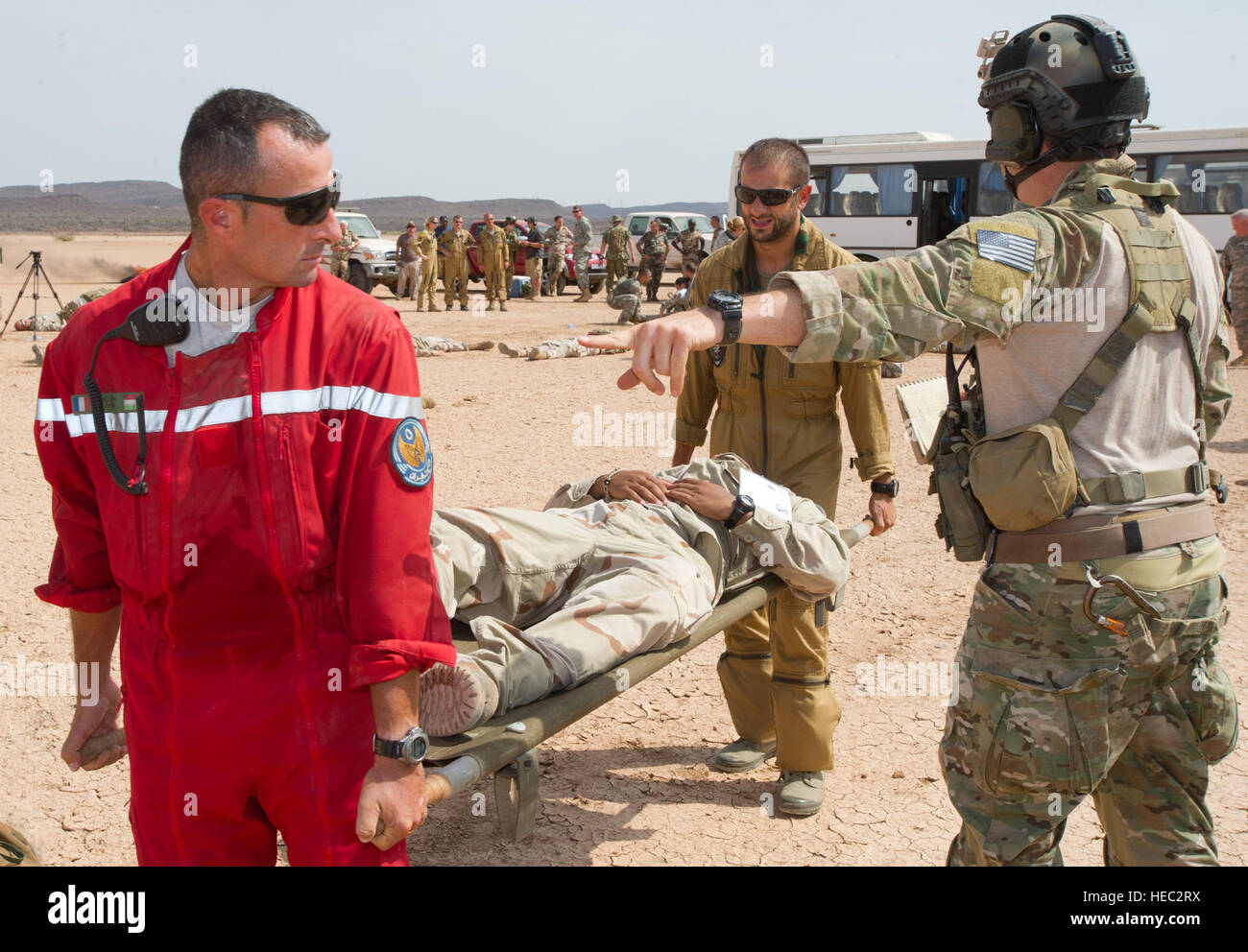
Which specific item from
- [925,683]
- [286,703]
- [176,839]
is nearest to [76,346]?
[286,703]

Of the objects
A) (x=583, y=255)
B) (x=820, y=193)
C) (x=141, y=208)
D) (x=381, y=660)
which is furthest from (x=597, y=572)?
(x=141, y=208)

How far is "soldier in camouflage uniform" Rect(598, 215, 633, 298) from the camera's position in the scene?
21.5 metres

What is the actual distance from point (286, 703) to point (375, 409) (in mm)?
541

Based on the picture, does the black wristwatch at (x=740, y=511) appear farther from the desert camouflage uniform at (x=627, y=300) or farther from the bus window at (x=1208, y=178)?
the bus window at (x=1208, y=178)

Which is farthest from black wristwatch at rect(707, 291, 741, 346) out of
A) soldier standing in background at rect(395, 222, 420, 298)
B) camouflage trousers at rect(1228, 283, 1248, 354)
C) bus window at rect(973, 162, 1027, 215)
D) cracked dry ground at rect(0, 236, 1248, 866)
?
soldier standing in background at rect(395, 222, 420, 298)

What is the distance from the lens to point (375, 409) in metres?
1.90

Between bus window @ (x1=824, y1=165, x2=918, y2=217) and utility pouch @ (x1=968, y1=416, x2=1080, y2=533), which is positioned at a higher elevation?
bus window @ (x1=824, y1=165, x2=918, y2=217)

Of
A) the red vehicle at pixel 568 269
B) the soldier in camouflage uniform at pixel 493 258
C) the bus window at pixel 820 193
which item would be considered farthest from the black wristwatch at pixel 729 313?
the red vehicle at pixel 568 269

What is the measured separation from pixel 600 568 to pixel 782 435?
92cm

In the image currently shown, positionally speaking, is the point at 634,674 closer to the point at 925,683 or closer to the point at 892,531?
the point at 925,683

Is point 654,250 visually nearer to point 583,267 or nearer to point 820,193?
point 583,267

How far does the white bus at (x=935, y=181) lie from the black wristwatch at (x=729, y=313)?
14.5 meters

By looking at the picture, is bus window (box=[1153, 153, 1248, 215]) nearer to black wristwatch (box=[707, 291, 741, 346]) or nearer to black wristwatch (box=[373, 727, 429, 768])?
black wristwatch (box=[707, 291, 741, 346])

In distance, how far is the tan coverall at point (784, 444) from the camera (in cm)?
387
